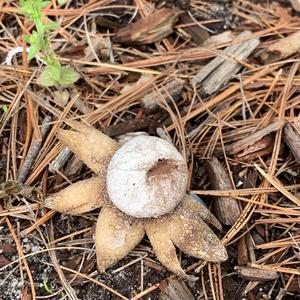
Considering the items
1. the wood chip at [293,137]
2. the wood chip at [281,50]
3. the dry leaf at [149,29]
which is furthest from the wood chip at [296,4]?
the wood chip at [293,137]

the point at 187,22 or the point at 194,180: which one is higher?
the point at 187,22

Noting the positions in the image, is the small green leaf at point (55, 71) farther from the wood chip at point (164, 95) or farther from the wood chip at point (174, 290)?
the wood chip at point (174, 290)

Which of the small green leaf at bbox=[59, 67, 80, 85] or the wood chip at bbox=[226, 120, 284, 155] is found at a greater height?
the small green leaf at bbox=[59, 67, 80, 85]

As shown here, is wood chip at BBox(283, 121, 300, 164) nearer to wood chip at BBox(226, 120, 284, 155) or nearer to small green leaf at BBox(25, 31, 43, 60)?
wood chip at BBox(226, 120, 284, 155)

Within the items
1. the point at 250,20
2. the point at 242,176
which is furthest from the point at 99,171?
the point at 250,20

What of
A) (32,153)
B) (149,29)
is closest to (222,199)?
(32,153)

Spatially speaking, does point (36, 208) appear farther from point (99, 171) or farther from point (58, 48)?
point (58, 48)

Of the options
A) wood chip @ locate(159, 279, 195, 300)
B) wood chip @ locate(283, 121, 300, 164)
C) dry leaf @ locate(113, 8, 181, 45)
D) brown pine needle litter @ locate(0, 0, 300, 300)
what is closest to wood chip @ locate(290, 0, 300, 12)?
brown pine needle litter @ locate(0, 0, 300, 300)
